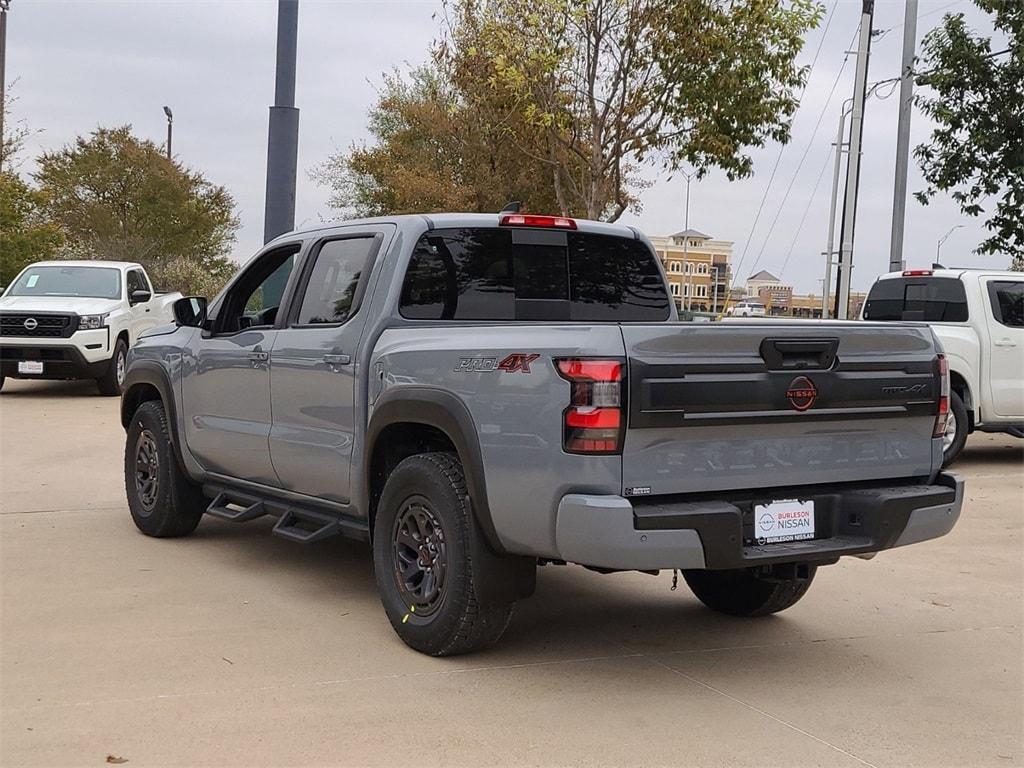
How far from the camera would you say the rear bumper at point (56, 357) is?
1633cm

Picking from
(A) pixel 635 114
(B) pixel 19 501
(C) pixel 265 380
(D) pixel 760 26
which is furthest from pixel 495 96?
(C) pixel 265 380

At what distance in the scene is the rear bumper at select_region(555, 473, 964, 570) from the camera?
4598mm

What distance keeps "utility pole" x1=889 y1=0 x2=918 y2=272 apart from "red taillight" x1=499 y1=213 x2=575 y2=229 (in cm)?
1637

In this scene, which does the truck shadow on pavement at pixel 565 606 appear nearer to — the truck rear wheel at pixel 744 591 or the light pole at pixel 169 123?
the truck rear wheel at pixel 744 591

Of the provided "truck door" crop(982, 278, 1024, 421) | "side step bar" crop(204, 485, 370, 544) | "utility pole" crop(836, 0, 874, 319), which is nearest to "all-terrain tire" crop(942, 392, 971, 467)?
"truck door" crop(982, 278, 1024, 421)

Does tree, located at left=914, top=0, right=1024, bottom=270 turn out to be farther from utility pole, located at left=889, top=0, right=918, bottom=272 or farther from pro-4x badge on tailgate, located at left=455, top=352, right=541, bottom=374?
pro-4x badge on tailgate, located at left=455, top=352, right=541, bottom=374

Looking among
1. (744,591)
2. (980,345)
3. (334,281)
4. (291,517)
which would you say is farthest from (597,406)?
(980,345)

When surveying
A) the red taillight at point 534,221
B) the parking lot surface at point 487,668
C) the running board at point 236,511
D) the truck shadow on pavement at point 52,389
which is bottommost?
the parking lot surface at point 487,668

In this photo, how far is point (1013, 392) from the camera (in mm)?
12234

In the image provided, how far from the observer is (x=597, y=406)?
4633 millimetres

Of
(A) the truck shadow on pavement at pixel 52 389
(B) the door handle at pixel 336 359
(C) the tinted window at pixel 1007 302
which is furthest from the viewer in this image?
(A) the truck shadow on pavement at pixel 52 389

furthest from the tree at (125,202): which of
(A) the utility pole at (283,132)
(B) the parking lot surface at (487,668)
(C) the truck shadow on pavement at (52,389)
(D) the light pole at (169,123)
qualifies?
(B) the parking lot surface at (487,668)

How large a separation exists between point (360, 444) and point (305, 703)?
4.75 ft

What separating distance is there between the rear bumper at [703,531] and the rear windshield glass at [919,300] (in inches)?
307
